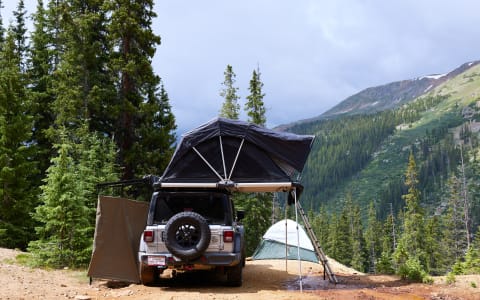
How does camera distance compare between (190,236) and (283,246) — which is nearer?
(190,236)

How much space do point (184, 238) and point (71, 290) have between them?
274cm

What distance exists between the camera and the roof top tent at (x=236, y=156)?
11.5 metres

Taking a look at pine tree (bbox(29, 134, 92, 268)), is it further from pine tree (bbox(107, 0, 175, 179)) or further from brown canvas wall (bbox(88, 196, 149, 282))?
pine tree (bbox(107, 0, 175, 179))

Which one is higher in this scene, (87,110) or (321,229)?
(87,110)

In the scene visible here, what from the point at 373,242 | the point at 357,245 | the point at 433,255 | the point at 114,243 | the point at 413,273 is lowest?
the point at 433,255

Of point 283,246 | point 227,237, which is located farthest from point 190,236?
point 283,246

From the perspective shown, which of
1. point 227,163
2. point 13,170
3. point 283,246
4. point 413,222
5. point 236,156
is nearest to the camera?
point 236,156

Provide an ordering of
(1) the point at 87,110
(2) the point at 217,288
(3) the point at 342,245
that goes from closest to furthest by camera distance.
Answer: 1. (2) the point at 217,288
2. (1) the point at 87,110
3. (3) the point at 342,245

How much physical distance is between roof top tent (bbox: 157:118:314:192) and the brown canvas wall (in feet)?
4.93

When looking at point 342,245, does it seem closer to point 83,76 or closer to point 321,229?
point 321,229

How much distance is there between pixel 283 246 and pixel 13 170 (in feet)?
42.3

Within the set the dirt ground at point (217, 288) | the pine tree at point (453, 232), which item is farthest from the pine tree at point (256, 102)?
the pine tree at point (453, 232)

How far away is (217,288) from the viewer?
10328 millimetres

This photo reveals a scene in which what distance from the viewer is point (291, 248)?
64.1 feet
